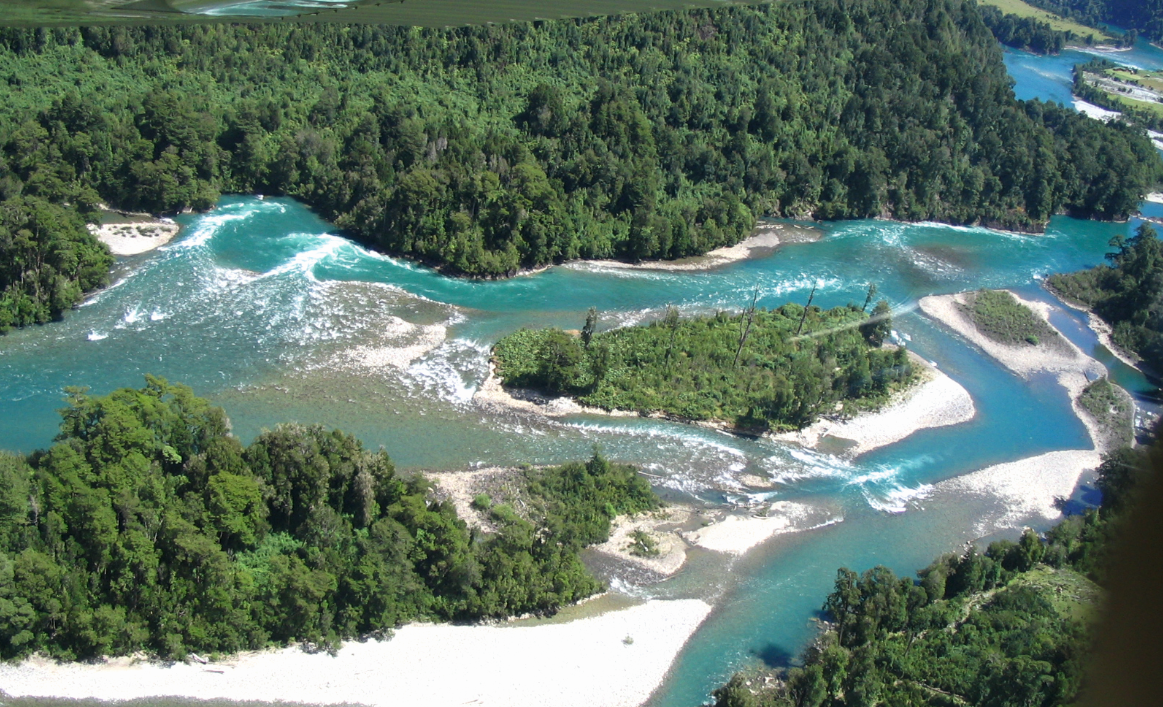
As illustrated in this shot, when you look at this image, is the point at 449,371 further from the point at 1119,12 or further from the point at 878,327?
the point at 1119,12

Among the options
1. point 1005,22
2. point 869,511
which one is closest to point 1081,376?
point 869,511

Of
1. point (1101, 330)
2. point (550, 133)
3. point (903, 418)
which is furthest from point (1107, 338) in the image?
point (550, 133)

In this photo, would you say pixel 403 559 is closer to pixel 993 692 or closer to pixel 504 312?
pixel 993 692

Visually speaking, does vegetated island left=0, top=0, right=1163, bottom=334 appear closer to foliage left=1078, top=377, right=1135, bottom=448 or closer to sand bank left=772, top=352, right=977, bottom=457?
sand bank left=772, top=352, right=977, bottom=457

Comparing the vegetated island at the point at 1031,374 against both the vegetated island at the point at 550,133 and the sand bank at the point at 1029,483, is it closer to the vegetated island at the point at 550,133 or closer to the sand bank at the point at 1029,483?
the sand bank at the point at 1029,483

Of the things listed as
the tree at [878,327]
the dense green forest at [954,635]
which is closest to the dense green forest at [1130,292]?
the tree at [878,327]

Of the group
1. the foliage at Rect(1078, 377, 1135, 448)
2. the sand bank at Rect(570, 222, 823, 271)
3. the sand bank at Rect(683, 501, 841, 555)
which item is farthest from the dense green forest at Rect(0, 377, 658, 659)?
the foliage at Rect(1078, 377, 1135, 448)

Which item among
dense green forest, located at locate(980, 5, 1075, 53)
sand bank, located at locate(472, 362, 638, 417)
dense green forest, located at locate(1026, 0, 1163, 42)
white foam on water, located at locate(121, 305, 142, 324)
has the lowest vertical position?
sand bank, located at locate(472, 362, 638, 417)
